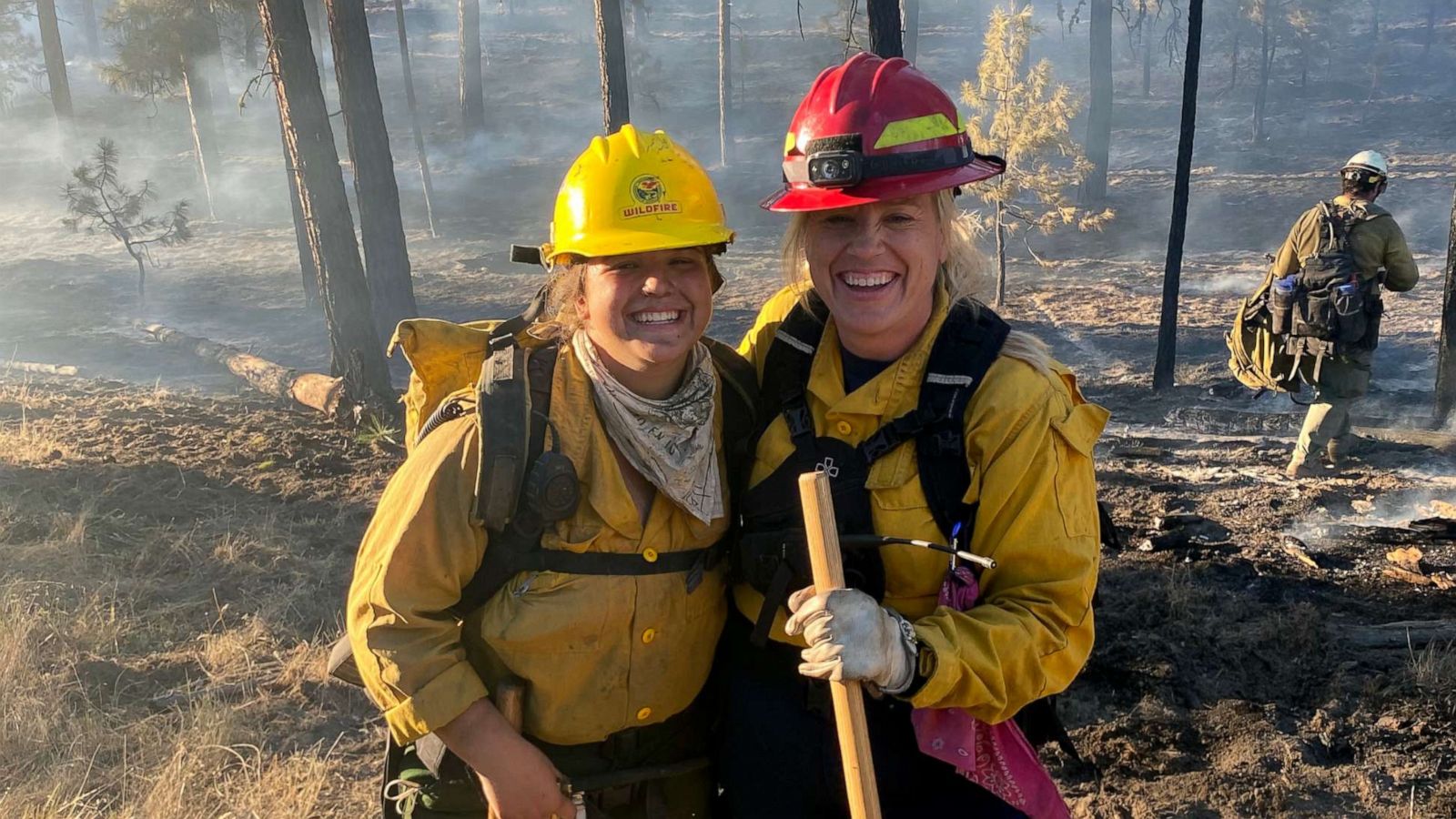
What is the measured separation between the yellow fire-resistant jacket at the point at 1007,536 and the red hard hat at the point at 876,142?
15.5 inches

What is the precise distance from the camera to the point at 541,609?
1997 mm

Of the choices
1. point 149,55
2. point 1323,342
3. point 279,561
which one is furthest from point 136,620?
point 149,55

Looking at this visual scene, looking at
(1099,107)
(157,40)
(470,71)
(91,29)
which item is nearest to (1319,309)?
(1099,107)

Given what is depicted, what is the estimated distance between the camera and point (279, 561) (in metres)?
5.78

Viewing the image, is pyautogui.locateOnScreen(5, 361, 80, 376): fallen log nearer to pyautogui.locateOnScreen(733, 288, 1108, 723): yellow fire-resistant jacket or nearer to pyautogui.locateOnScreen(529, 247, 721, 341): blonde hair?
pyautogui.locateOnScreen(529, 247, 721, 341): blonde hair

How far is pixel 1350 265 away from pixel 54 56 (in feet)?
96.9

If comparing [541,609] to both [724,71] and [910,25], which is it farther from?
[724,71]

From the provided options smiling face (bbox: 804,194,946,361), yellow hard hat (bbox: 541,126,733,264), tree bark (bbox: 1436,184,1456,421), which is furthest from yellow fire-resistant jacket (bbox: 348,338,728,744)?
tree bark (bbox: 1436,184,1456,421)

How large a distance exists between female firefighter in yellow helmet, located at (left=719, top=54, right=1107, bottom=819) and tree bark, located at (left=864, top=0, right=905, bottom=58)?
5227mm

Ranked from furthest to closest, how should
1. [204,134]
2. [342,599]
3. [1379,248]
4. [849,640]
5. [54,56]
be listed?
[204,134]
[54,56]
[1379,248]
[342,599]
[849,640]

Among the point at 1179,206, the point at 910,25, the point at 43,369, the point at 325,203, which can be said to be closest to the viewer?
the point at 325,203

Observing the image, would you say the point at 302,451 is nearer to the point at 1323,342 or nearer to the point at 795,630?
the point at 795,630

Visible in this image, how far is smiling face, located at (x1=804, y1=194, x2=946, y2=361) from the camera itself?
2131mm

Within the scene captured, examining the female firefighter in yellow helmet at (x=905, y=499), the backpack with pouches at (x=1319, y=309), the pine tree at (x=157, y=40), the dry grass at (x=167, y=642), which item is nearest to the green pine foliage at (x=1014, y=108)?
the backpack with pouches at (x=1319, y=309)
